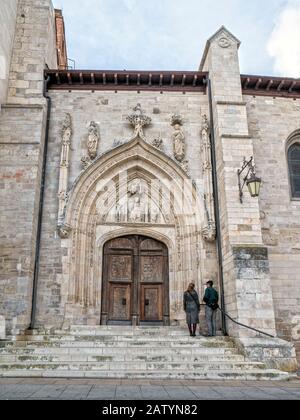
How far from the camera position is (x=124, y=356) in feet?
23.9

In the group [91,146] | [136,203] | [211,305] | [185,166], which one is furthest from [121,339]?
[91,146]

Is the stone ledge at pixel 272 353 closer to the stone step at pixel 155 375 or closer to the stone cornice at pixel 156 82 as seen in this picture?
the stone step at pixel 155 375

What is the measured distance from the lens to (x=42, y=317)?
30.8 ft

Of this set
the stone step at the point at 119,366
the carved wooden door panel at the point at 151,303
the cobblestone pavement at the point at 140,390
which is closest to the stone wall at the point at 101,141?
the carved wooden door panel at the point at 151,303

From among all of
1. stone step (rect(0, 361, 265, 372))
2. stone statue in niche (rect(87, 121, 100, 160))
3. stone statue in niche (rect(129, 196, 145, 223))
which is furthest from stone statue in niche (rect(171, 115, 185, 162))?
stone step (rect(0, 361, 265, 372))

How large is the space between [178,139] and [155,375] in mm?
6772

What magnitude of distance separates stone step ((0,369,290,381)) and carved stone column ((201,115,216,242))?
4051mm

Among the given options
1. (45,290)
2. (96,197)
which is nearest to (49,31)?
(96,197)

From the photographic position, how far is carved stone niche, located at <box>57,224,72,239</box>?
990 centimetres

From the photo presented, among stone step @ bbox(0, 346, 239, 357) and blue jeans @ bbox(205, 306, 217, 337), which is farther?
blue jeans @ bbox(205, 306, 217, 337)

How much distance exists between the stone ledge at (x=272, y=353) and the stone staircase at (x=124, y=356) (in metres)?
0.26

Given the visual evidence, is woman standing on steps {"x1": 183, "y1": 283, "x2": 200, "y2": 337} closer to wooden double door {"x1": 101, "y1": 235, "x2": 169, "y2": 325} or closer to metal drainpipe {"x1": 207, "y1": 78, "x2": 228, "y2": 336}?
metal drainpipe {"x1": 207, "y1": 78, "x2": 228, "y2": 336}

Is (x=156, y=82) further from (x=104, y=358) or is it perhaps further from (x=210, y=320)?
(x=104, y=358)

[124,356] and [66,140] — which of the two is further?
[66,140]
